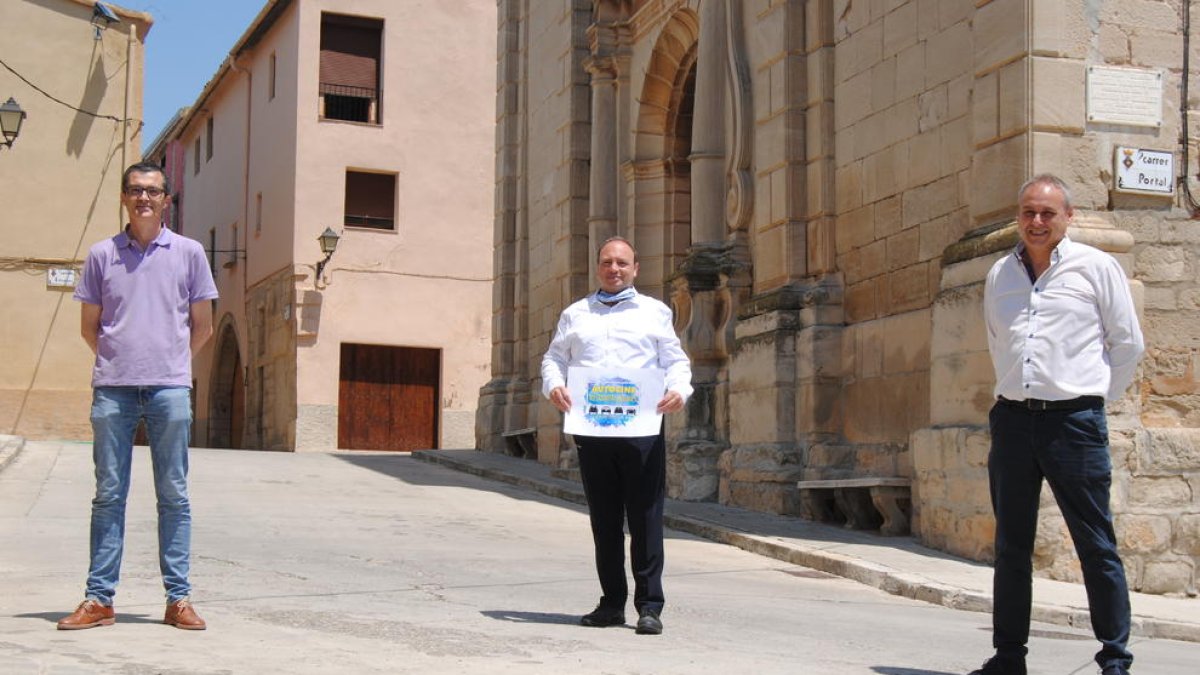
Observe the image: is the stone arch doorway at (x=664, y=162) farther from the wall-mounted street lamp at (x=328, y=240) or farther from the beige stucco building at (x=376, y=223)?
the beige stucco building at (x=376, y=223)

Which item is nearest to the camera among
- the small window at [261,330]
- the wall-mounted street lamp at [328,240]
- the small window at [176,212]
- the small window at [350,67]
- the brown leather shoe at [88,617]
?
the brown leather shoe at [88,617]

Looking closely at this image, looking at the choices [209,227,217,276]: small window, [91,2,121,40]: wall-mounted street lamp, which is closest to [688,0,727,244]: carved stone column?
[91,2,121,40]: wall-mounted street lamp

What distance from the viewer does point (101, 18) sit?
25.6 m

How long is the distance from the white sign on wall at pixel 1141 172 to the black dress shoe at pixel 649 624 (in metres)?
4.65

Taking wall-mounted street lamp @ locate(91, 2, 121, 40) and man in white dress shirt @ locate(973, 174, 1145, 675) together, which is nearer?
man in white dress shirt @ locate(973, 174, 1145, 675)

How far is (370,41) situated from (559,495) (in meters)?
16.7

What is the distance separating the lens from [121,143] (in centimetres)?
2562

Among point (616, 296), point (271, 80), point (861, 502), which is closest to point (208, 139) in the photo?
point (271, 80)

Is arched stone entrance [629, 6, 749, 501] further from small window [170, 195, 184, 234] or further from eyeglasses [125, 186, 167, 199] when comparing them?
small window [170, 195, 184, 234]

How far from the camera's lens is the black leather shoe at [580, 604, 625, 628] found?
6.71 meters

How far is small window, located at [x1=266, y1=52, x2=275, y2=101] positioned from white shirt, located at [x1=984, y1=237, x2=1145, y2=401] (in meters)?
26.7

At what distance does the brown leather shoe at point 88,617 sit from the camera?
591 cm

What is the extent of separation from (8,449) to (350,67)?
13.9 metres

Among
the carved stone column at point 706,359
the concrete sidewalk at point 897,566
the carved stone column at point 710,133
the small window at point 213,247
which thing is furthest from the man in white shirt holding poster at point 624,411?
the small window at point 213,247
